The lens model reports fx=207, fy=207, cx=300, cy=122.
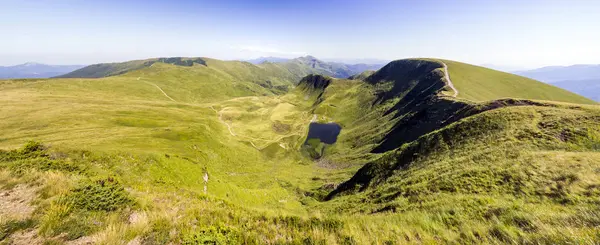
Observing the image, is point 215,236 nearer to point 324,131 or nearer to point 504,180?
point 504,180

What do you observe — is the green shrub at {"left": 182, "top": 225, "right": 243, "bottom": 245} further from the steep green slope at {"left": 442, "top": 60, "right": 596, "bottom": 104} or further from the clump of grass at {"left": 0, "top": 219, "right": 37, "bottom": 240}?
the steep green slope at {"left": 442, "top": 60, "right": 596, "bottom": 104}

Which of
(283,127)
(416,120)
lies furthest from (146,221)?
(283,127)

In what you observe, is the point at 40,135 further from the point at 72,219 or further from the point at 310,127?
the point at 310,127

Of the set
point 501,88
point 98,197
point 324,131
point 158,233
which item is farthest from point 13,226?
point 501,88

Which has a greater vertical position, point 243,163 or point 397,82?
point 397,82

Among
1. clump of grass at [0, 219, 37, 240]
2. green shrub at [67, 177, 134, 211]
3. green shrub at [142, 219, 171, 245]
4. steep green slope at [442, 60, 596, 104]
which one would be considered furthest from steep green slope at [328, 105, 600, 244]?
steep green slope at [442, 60, 596, 104]
